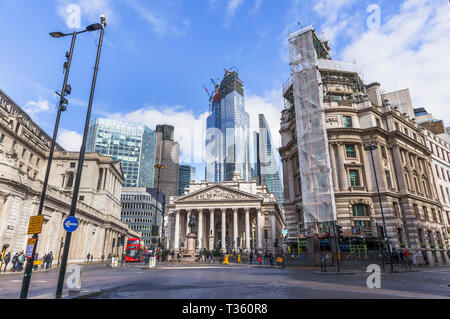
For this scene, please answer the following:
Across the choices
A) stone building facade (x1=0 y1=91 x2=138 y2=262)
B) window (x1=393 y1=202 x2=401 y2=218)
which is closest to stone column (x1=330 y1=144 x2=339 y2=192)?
window (x1=393 y1=202 x2=401 y2=218)

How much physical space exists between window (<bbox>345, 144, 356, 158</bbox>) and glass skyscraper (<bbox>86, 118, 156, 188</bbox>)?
12413cm

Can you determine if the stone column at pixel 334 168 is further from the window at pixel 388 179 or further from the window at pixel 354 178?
the window at pixel 388 179

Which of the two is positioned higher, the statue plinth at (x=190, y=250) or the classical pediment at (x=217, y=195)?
the classical pediment at (x=217, y=195)

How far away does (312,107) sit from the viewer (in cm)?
3669

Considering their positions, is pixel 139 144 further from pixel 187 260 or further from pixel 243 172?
pixel 187 260

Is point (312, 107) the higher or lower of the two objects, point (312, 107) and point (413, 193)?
the higher

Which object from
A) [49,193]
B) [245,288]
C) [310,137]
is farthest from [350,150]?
[49,193]

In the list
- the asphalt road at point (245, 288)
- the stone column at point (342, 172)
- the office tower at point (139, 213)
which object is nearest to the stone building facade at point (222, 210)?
the office tower at point (139, 213)

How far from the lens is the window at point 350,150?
120ft

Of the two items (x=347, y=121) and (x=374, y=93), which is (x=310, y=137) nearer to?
(x=347, y=121)

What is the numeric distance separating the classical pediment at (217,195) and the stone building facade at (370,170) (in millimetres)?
30622
